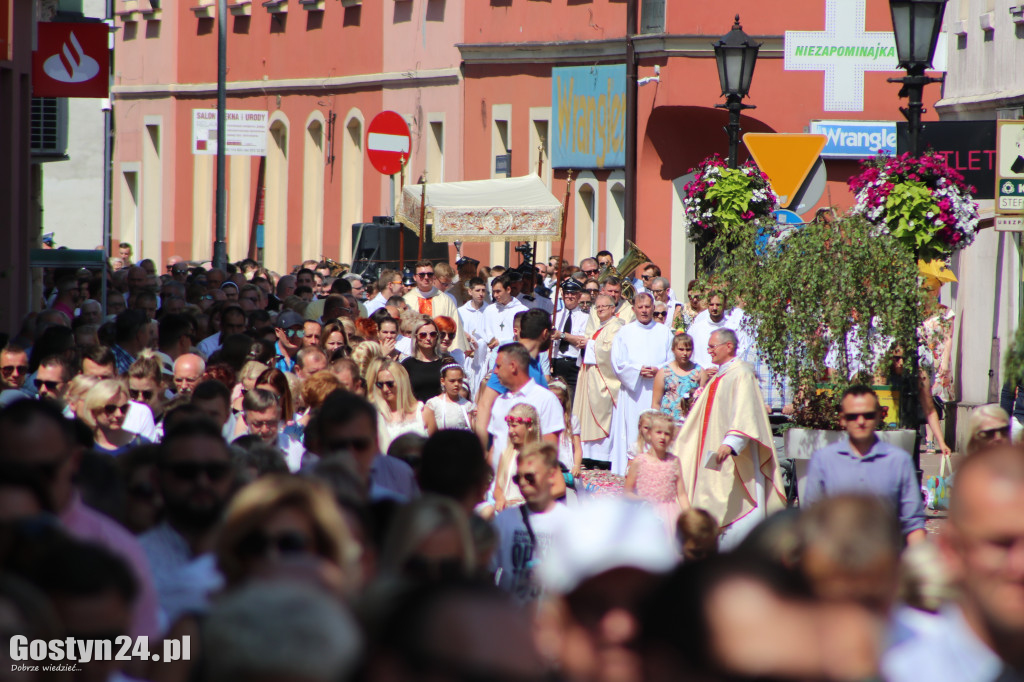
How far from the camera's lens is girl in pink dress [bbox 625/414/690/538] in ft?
32.5

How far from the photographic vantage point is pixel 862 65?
1510 cm

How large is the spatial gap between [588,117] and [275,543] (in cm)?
2482

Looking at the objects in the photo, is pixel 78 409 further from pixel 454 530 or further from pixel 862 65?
pixel 862 65

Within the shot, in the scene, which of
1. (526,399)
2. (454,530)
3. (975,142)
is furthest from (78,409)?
(975,142)

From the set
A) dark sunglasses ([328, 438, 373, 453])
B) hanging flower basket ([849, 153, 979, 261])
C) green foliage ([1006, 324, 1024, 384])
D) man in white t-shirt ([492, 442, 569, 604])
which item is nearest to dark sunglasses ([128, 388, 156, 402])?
man in white t-shirt ([492, 442, 569, 604])

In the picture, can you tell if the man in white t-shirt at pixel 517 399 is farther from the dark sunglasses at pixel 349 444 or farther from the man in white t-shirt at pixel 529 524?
the dark sunglasses at pixel 349 444

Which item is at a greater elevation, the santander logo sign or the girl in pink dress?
the santander logo sign

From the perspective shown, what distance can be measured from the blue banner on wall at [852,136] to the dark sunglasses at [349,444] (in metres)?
19.7

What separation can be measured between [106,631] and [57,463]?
138cm

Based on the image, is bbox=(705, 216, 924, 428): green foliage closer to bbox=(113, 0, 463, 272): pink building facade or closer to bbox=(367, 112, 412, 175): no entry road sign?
bbox=(367, 112, 412, 175): no entry road sign

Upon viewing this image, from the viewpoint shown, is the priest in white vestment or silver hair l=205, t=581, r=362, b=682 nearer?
silver hair l=205, t=581, r=362, b=682

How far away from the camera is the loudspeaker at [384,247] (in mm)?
27188

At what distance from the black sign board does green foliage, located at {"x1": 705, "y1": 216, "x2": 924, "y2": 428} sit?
5.98 meters

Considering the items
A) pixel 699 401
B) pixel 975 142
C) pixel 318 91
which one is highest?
pixel 318 91
